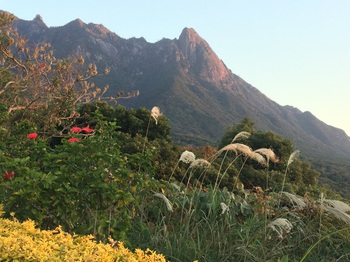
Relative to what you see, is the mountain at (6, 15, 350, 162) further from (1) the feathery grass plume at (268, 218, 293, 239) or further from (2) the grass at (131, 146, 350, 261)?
(1) the feathery grass plume at (268, 218, 293, 239)

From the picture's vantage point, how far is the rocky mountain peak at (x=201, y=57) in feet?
541

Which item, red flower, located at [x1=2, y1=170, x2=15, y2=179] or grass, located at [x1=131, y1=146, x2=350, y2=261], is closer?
red flower, located at [x1=2, y1=170, x2=15, y2=179]

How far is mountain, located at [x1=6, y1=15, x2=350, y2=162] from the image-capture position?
10422 cm

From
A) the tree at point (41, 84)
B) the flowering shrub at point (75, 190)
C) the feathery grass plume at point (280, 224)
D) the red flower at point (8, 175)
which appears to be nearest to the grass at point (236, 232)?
the feathery grass plume at point (280, 224)

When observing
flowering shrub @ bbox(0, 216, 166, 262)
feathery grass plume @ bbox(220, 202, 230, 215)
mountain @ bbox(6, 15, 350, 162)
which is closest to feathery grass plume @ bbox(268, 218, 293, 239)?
feathery grass plume @ bbox(220, 202, 230, 215)

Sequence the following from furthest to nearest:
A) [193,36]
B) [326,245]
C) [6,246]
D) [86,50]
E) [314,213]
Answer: [193,36] → [86,50] → [314,213] → [326,245] → [6,246]

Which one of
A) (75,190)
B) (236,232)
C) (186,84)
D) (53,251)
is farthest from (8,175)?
(186,84)

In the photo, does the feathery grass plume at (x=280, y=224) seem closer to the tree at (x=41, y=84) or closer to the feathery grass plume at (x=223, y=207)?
the feathery grass plume at (x=223, y=207)

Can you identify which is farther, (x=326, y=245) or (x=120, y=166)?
(x=326, y=245)

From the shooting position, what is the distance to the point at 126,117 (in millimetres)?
16172

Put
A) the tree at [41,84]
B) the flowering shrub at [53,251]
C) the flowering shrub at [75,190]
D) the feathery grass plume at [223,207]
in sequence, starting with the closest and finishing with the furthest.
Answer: the flowering shrub at [53,251]
the flowering shrub at [75,190]
the feathery grass plume at [223,207]
the tree at [41,84]

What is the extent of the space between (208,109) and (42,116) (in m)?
98.7

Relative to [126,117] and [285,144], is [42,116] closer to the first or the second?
[126,117]

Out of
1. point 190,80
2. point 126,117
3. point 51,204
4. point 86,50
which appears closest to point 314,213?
point 51,204
